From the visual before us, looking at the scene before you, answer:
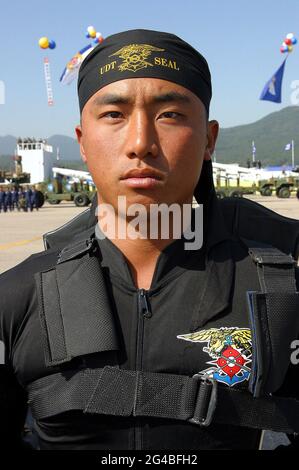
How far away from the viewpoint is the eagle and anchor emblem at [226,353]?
4.13ft

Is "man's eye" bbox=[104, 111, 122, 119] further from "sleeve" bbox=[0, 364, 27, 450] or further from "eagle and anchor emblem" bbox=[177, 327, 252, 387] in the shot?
"sleeve" bbox=[0, 364, 27, 450]

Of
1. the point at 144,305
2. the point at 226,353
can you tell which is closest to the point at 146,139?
the point at 144,305

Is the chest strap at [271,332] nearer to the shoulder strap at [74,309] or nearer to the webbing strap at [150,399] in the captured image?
the webbing strap at [150,399]

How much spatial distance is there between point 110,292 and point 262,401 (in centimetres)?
46

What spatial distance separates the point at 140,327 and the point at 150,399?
0.17 metres

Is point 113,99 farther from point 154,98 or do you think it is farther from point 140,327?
point 140,327

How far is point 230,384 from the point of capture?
1266mm

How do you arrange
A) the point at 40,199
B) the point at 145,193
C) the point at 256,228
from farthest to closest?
the point at 40,199
the point at 256,228
the point at 145,193

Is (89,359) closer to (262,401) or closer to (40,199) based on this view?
(262,401)

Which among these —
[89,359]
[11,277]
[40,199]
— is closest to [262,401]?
[89,359]

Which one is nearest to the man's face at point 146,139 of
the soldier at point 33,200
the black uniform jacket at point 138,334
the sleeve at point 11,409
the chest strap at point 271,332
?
the black uniform jacket at point 138,334

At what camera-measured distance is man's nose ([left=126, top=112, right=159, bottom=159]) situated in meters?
1.19

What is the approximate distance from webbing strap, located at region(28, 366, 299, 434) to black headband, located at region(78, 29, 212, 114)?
0.69 metres

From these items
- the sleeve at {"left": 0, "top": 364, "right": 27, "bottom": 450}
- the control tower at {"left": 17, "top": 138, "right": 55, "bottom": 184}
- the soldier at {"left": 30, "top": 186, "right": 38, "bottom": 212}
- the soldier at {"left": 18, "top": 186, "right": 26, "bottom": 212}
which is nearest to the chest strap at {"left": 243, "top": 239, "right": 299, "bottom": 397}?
the sleeve at {"left": 0, "top": 364, "right": 27, "bottom": 450}
